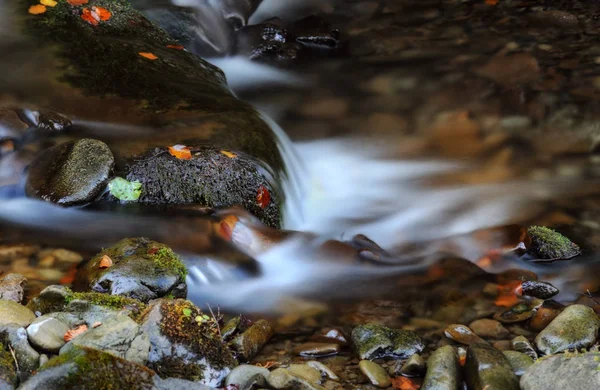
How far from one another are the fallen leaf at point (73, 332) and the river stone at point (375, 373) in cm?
157

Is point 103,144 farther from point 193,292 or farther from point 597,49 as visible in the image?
point 597,49

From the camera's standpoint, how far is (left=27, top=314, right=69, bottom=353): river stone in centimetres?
281

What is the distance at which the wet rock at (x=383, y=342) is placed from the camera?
3.74 m

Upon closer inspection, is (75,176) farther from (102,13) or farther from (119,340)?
(102,13)

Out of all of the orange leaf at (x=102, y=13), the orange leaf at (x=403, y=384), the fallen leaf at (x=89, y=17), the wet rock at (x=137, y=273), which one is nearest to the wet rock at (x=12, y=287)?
the wet rock at (x=137, y=273)

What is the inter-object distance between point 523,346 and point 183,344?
6.98 ft

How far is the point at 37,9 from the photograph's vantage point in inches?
286

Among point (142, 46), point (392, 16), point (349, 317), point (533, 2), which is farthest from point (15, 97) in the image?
point (533, 2)

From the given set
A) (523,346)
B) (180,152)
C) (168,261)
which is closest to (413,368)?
(523,346)

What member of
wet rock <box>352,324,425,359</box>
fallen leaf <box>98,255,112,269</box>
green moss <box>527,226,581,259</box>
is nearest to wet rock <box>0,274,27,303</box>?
fallen leaf <box>98,255,112,269</box>

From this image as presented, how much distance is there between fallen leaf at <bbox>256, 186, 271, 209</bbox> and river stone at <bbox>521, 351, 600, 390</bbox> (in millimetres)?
2805

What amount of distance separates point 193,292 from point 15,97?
2.89m

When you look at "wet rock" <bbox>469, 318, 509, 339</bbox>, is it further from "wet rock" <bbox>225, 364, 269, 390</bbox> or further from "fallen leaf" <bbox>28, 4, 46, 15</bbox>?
"fallen leaf" <bbox>28, 4, 46, 15</bbox>

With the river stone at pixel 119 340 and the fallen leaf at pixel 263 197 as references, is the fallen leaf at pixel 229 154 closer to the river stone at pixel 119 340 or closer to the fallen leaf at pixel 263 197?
the fallen leaf at pixel 263 197
